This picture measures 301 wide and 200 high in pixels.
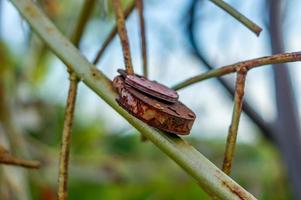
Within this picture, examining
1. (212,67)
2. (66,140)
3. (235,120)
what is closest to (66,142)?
(66,140)

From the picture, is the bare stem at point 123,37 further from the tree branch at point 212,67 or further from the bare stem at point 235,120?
the tree branch at point 212,67

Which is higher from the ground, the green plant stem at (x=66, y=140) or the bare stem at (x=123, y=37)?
the bare stem at (x=123, y=37)

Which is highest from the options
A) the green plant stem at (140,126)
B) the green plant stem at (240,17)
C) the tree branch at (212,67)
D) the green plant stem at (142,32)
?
the tree branch at (212,67)

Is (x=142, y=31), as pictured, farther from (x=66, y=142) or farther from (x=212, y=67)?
(x=212, y=67)

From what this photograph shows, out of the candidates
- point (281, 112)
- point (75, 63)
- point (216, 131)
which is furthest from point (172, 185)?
point (75, 63)

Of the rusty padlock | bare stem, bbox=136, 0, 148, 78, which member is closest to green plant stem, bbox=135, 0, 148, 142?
bare stem, bbox=136, 0, 148, 78

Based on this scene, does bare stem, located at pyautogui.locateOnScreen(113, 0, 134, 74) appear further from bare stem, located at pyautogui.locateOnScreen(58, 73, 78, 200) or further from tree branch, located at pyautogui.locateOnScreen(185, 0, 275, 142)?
tree branch, located at pyautogui.locateOnScreen(185, 0, 275, 142)

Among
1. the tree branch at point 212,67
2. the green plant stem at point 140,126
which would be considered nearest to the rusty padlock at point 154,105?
the green plant stem at point 140,126
